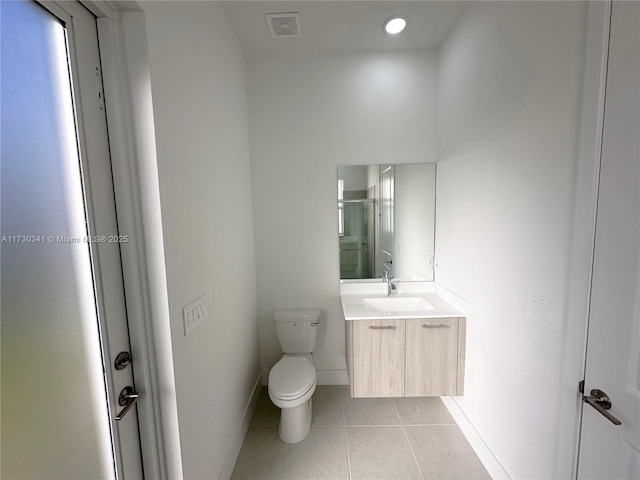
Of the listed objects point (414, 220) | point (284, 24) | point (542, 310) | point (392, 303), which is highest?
point (284, 24)

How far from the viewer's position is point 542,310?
111 centimetres

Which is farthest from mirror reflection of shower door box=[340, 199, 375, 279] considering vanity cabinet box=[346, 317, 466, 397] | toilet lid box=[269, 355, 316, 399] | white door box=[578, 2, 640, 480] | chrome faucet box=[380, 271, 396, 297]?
white door box=[578, 2, 640, 480]

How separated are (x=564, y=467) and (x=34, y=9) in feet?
7.89

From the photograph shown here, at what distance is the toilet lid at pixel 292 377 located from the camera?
1.64 m

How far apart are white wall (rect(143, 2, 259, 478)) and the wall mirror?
0.89 metres

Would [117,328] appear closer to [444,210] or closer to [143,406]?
[143,406]

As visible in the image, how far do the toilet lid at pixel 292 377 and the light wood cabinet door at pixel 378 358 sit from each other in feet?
1.09

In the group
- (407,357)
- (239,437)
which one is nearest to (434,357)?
(407,357)

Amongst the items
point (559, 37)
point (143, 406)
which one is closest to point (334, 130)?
point (559, 37)

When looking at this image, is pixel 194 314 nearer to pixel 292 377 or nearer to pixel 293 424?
pixel 292 377

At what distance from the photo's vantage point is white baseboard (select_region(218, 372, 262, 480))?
57.8 inches

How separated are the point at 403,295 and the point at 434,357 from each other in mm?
539

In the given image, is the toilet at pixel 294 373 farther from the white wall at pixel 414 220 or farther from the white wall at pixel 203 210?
the white wall at pixel 414 220

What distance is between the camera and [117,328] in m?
0.90
